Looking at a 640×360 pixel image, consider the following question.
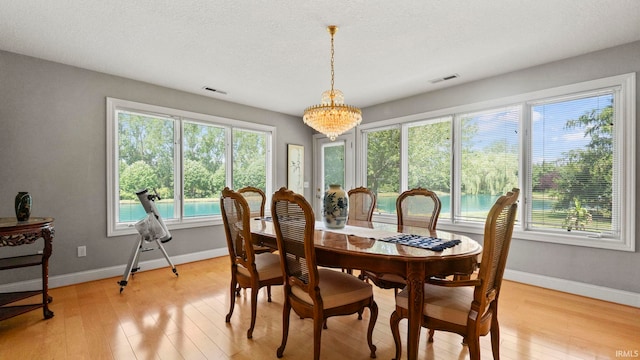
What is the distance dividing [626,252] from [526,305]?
113cm

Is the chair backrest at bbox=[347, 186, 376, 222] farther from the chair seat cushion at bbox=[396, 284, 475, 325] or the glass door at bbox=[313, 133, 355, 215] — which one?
the glass door at bbox=[313, 133, 355, 215]

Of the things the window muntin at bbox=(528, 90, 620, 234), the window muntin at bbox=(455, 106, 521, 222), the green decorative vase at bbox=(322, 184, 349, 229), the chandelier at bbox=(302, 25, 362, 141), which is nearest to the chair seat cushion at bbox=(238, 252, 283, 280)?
the green decorative vase at bbox=(322, 184, 349, 229)

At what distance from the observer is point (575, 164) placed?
123 inches

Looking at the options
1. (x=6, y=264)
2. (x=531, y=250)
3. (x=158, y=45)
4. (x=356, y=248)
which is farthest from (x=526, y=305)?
(x=6, y=264)

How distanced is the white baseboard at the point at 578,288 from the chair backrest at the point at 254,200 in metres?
3.19

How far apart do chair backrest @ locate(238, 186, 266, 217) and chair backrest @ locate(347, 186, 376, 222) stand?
1.15 meters

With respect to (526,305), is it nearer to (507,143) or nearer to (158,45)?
(507,143)

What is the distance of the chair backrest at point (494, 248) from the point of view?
57.7 inches

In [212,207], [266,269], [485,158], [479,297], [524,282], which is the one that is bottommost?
[524,282]

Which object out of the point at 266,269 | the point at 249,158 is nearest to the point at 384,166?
the point at 249,158

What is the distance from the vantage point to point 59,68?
10.7 ft

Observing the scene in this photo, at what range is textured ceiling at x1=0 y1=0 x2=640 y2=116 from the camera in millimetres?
2236

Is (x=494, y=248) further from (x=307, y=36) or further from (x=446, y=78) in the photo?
(x=446, y=78)

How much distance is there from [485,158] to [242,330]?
3543mm
